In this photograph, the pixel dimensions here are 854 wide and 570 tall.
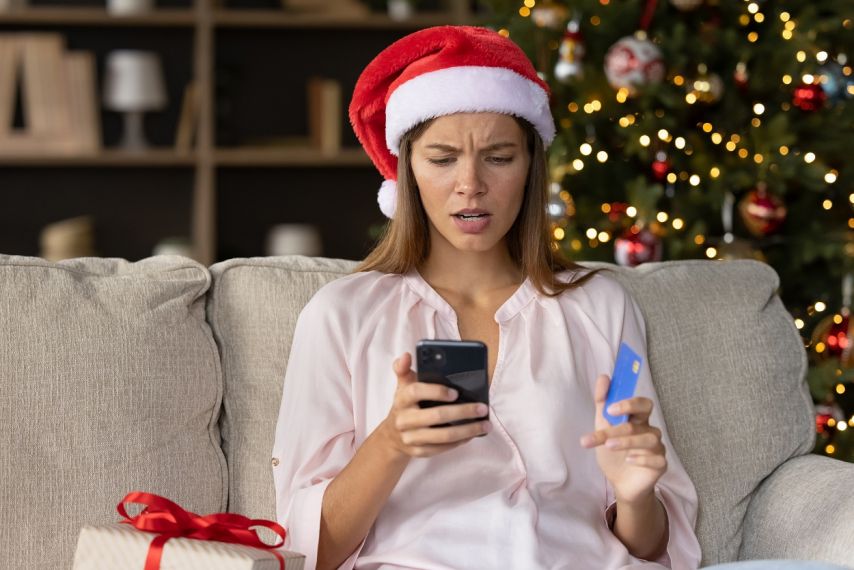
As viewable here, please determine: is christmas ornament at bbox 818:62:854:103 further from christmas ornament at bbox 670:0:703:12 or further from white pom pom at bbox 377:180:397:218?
white pom pom at bbox 377:180:397:218

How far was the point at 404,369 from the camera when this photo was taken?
138 cm

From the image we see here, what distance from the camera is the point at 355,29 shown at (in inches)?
174

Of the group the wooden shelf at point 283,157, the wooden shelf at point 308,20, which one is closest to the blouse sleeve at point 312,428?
the wooden shelf at point 283,157

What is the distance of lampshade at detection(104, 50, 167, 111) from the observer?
4047 mm

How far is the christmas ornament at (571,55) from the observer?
298 centimetres

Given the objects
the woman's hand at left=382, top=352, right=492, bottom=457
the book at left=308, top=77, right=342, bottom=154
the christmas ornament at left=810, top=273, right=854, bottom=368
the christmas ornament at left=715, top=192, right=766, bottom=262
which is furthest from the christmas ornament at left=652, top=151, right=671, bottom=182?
the woman's hand at left=382, top=352, right=492, bottom=457

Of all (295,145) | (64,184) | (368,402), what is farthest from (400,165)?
(64,184)

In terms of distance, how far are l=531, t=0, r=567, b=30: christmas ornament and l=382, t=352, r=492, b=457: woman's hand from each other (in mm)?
1830

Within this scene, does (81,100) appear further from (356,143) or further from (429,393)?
(429,393)

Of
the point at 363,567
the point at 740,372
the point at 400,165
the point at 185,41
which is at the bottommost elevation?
the point at 363,567

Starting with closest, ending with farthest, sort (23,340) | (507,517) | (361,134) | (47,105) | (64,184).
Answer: (507,517), (23,340), (361,134), (47,105), (64,184)

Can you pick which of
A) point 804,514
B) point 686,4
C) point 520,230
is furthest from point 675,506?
point 686,4

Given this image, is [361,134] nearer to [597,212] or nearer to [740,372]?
[740,372]

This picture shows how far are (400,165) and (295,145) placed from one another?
2573 mm
